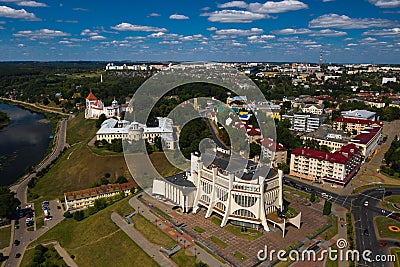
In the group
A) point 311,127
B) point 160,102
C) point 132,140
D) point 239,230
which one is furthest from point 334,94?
point 239,230

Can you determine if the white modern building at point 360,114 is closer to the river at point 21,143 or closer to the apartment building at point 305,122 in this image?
the apartment building at point 305,122

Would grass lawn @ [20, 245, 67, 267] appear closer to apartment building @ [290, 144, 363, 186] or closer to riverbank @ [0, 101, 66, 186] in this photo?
riverbank @ [0, 101, 66, 186]

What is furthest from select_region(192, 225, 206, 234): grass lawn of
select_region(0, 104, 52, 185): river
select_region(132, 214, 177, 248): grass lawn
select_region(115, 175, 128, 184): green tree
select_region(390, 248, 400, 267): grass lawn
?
select_region(0, 104, 52, 185): river

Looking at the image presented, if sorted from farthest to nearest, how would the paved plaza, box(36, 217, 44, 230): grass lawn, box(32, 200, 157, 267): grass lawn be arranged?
box(36, 217, 44, 230): grass lawn, box(32, 200, 157, 267): grass lawn, the paved plaza

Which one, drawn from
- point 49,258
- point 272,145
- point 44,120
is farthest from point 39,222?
point 44,120

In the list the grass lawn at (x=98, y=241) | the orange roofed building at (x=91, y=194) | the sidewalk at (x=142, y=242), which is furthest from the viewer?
the orange roofed building at (x=91, y=194)

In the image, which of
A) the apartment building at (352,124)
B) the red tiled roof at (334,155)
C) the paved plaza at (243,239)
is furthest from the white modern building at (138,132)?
the apartment building at (352,124)
